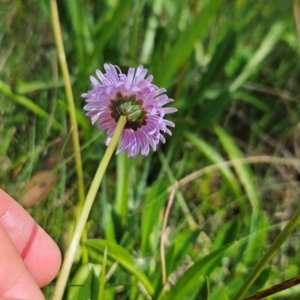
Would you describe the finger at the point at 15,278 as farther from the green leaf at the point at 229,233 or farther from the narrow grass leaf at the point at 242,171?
the narrow grass leaf at the point at 242,171

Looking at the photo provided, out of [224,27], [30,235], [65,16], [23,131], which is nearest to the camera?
[30,235]

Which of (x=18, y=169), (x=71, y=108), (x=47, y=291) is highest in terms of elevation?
(x=71, y=108)

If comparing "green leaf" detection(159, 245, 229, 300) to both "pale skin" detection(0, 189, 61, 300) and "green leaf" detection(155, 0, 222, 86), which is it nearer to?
"pale skin" detection(0, 189, 61, 300)

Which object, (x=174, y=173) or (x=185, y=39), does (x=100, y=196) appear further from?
(x=185, y=39)

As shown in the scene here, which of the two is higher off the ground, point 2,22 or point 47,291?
point 2,22

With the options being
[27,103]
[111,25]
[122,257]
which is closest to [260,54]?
[111,25]

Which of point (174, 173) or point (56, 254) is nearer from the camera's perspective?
point (56, 254)

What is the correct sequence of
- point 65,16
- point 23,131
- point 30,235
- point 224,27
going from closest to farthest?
point 30,235 → point 23,131 → point 65,16 → point 224,27

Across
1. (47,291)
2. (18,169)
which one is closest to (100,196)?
(18,169)
